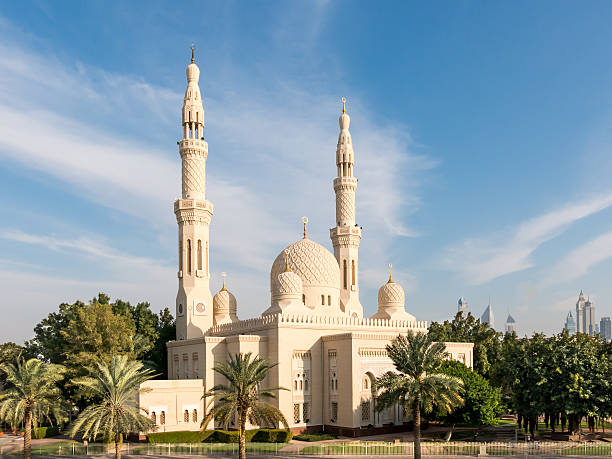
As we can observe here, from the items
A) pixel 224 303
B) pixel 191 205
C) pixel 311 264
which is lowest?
pixel 224 303

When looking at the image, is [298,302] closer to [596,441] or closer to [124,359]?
[124,359]

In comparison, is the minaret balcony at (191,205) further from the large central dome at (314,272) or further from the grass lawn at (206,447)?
the grass lawn at (206,447)

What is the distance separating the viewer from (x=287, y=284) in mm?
46969

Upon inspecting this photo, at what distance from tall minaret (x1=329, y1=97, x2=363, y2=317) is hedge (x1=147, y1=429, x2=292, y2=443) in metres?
17.1

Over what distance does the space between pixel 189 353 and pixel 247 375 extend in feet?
57.1

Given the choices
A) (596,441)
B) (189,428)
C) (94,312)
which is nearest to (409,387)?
(596,441)

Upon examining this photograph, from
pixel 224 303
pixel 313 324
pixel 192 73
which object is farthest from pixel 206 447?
pixel 192 73

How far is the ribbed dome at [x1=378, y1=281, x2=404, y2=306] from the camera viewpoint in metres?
51.1

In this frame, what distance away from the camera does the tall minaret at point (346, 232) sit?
2183 inches

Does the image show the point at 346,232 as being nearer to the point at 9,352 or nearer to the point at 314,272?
the point at 314,272

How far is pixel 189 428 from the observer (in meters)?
42.9

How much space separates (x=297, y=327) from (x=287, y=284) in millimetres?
4138

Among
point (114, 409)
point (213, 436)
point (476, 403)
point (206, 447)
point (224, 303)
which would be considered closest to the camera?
point (114, 409)

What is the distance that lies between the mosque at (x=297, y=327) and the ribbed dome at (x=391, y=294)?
78 mm
